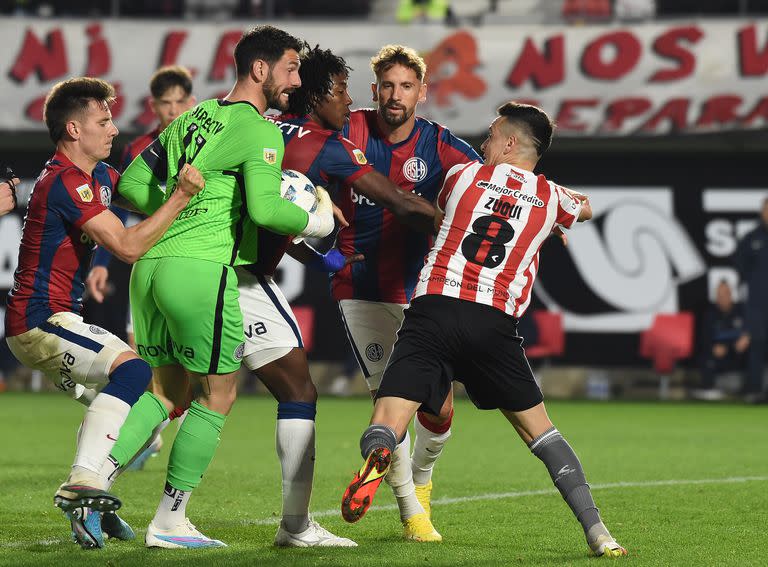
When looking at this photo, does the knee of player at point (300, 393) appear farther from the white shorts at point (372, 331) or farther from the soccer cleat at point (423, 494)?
the soccer cleat at point (423, 494)

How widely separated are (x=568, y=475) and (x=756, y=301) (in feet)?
42.2

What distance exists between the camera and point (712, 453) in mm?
10484

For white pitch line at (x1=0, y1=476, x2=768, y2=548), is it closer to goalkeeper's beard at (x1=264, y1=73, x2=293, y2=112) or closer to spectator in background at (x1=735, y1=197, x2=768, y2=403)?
goalkeeper's beard at (x1=264, y1=73, x2=293, y2=112)

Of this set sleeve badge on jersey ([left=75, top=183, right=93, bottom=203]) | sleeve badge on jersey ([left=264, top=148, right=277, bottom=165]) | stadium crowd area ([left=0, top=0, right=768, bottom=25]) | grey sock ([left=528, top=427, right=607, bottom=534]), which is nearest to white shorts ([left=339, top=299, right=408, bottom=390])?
grey sock ([left=528, top=427, right=607, bottom=534])

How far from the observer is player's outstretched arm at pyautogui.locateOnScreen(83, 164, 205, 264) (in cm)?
535

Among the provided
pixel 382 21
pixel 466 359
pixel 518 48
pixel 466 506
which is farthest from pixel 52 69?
pixel 466 359

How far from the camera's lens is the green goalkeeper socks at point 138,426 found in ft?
18.0

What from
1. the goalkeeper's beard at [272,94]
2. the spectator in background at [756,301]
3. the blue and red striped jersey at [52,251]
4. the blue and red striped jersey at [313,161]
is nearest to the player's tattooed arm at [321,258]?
the blue and red striped jersey at [313,161]

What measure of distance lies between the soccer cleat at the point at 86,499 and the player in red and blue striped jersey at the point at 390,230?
1.71m

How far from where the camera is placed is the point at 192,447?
5516mm

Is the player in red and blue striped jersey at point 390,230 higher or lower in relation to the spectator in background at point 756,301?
higher

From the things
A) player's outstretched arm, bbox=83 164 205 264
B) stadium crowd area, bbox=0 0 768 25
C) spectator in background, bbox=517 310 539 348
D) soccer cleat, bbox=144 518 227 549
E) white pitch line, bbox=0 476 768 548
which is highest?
stadium crowd area, bbox=0 0 768 25

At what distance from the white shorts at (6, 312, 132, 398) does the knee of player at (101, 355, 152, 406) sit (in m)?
0.05

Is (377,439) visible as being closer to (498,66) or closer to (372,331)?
(372,331)
